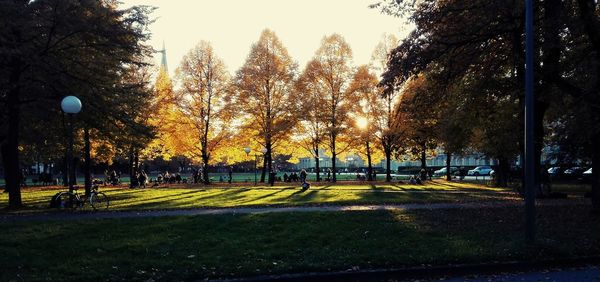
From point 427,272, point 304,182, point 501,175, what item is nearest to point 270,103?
point 304,182

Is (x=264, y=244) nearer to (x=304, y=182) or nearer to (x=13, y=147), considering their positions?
(x=13, y=147)

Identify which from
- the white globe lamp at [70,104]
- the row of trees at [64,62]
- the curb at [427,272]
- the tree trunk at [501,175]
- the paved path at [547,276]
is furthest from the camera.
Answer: the tree trunk at [501,175]

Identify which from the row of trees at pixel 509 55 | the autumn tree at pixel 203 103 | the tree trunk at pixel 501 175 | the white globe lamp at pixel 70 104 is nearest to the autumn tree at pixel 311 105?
the autumn tree at pixel 203 103

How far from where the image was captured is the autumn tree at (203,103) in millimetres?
38562

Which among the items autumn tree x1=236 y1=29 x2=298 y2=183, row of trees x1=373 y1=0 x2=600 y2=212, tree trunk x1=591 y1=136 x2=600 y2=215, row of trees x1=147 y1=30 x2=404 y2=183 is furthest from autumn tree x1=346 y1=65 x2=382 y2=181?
tree trunk x1=591 y1=136 x2=600 y2=215

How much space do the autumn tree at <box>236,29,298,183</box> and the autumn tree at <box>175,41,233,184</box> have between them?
65.4 inches

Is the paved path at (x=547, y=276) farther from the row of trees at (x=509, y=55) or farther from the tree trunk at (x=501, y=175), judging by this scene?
the tree trunk at (x=501, y=175)

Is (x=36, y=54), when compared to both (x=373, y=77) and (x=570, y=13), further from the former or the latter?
(x=373, y=77)

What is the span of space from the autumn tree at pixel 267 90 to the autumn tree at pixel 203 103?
5.45 feet

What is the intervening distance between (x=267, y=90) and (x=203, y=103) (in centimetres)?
561

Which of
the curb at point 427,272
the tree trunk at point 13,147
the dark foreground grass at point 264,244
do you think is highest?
the tree trunk at point 13,147

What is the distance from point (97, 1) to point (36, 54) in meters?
3.26

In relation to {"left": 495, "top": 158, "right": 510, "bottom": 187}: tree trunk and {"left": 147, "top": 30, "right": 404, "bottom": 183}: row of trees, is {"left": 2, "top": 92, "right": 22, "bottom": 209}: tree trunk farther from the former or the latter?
{"left": 495, "top": 158, "right": 510, "bottom": 187}: tree trunk

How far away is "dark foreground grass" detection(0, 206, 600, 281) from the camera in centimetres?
835
